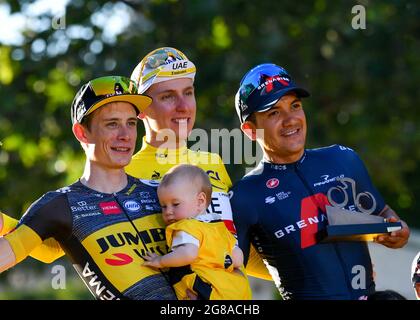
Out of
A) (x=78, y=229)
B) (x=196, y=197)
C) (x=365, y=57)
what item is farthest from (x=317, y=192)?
(x=365, y=57)

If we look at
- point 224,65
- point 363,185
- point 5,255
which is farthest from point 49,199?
point 224,65

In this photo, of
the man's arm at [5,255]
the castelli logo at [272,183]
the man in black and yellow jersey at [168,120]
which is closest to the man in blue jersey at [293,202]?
the castelli logo at [272,183]

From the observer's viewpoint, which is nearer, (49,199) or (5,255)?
(5,255)

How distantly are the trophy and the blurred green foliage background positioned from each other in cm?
720

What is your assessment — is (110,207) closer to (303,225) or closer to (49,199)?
(49,199)

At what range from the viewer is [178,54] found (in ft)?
21.2

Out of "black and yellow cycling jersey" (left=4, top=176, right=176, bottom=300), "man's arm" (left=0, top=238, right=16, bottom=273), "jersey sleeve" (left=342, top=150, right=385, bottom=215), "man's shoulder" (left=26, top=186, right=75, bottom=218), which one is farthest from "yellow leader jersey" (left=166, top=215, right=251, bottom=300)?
"jersey sleeve" (left=342, top=150, right=385, bottom=215)

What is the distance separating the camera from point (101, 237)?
17.9 ft

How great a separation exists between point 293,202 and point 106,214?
115cm

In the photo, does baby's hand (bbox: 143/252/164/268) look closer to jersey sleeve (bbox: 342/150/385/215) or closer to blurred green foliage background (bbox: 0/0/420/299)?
jersey sleeve (bbox: 342/150/385/215)

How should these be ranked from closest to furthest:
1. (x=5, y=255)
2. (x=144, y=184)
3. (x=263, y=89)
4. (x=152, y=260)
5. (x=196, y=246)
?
1. (x=5, y=255)
2. (x=196, y=246)
3. (x=152, y=260)
4. (x=144, y=184)
5. (x=263, y=89)

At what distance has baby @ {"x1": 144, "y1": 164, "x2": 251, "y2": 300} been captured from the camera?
5348mm

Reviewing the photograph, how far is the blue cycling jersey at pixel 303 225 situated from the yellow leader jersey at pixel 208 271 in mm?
504
